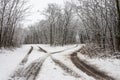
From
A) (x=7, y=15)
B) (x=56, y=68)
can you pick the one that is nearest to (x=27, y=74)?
(x=56, y=68)

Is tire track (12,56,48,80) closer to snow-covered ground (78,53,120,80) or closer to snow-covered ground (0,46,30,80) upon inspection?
snow-covered ground (0,46,30,80)

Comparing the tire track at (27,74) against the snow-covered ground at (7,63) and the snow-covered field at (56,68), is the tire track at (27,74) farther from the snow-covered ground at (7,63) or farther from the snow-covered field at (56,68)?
the snow-covered ground at (7,63)

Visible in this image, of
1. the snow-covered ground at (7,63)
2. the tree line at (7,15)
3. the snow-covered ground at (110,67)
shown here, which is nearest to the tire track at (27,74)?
the snow-covered ground at (7,63)

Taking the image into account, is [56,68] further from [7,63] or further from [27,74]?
[7,63]

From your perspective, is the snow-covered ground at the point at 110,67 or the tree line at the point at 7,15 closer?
the snow-covered ground at the point at 110,67

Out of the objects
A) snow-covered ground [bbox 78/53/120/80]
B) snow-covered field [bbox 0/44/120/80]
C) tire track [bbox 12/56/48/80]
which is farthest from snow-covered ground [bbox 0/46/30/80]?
snow-covered ground [bbox 78/53/120/80]

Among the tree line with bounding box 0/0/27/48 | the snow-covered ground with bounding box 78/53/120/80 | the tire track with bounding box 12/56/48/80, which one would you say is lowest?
the snow-covered ground with bounding box 78/53/120/80

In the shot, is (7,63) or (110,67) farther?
(7,63)

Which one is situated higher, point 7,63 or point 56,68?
point 7,63

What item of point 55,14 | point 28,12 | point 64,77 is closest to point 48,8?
point 55,14

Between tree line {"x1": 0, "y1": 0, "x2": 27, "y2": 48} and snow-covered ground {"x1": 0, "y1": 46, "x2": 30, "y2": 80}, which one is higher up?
tree line {"x1": 0, "y1": 0, "x2": 27, "y2": 48}

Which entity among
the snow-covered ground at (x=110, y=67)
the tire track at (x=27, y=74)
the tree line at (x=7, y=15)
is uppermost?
the tree line at (x=7, y=15)

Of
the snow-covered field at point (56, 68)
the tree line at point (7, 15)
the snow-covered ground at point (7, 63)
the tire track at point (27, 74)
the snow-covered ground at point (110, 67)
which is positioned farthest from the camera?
the tree line at point (7, 15)

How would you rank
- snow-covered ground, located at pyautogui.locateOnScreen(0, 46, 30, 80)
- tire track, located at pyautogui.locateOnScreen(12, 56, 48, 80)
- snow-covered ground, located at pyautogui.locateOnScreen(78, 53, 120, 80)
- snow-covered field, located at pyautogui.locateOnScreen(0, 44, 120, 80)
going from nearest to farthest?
tire track, located at pyautogui.locateOnScreen(12, 56, 48, 80) < snow-covered field, located at pyautogui.locateOnScreen(0, 44, 120, 80) < snow-covered ground, located at pyautogui.locateOnScreen(0, 46, 30, 80) < snow-covered ground, located at pyautogui.locateOnScreen(78, 53, 120, 80)
